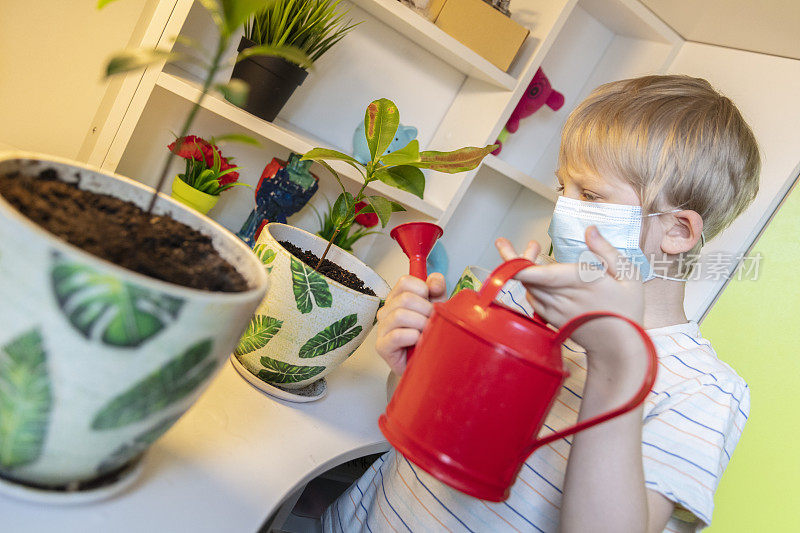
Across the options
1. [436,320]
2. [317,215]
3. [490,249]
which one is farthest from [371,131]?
[490,249]

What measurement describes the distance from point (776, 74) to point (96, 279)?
140cm

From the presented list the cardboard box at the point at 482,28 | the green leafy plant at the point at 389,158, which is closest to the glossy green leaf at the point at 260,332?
the green leafy plant at the point at 389,158

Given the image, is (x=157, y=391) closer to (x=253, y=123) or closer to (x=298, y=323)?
(x=298, y=323)

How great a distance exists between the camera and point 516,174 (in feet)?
4.55

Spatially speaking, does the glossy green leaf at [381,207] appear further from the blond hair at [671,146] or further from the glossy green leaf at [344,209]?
the blond hair at [671,146]

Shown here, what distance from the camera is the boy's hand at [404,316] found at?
69 centimetres

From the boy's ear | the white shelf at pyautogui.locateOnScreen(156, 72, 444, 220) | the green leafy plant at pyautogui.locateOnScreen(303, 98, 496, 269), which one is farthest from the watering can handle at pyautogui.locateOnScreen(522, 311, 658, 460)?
the white shelf at pyautogui.locateOnScreen(156, 72, 444, 220)

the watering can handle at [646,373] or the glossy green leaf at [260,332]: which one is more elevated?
the watering can handle at [646,373]

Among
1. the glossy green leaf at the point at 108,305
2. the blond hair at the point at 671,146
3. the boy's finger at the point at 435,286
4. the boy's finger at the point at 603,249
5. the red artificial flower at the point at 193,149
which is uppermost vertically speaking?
the blond hair at the point at 671,146

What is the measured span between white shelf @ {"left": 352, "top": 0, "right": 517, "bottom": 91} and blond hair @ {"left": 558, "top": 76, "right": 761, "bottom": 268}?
34cm

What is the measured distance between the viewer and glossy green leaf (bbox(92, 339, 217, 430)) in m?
0.38

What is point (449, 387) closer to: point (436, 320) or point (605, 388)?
point (436, 320)

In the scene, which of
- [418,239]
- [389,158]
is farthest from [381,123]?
[418,239]

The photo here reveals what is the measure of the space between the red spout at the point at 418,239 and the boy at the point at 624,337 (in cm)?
3
